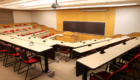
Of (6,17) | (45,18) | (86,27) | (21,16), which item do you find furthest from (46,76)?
(21,16)

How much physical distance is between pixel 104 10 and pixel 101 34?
1.84 metres

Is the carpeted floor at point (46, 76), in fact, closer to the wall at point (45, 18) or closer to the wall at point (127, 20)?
the wall at point (127, 20)

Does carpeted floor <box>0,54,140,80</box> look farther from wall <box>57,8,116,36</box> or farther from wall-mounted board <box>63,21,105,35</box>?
wall-mounted board <box>63,21,105,35</box>

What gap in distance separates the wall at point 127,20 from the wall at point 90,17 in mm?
338

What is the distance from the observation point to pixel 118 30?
7.09 m

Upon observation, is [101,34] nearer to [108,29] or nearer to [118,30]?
[108,29]

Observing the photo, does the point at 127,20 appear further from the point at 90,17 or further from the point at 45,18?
the point at 45,18

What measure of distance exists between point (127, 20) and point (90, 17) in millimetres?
2708

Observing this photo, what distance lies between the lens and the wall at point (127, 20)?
633cm

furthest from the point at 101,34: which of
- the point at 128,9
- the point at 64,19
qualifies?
the point at 64,19

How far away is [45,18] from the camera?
1093cm

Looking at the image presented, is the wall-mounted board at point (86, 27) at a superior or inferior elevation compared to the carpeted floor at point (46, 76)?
superior

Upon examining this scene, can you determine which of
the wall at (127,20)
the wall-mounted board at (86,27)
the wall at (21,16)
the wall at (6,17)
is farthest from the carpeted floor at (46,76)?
the wall at (21,16)

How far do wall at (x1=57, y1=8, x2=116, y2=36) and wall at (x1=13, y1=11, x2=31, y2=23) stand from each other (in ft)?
14.6
